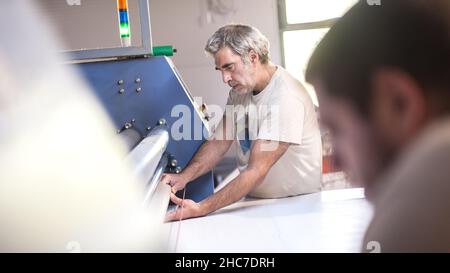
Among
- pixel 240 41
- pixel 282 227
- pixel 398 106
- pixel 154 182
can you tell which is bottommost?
pixel 282 227

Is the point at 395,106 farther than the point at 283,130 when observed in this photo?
No

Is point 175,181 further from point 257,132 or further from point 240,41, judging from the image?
point 240,41

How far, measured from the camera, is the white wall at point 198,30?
0.88 m

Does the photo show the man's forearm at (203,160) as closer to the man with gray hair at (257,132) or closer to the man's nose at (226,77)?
the man with gray hair at (257,132)

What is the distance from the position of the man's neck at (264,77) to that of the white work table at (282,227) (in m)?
0.31

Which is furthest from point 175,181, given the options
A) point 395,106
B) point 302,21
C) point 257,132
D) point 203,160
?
point 395,106

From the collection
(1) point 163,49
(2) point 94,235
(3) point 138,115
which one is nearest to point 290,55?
(1) point 163,49

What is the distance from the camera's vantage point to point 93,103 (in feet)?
3.51

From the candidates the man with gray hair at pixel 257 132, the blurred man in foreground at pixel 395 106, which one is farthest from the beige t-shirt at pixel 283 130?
the blurred man in foreground at pixel 395 106

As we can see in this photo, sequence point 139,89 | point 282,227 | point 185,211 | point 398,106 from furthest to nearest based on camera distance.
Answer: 1. point 139,89
2. point 185,211
3. point 282,227
4. point 398,106

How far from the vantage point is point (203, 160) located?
1.17m

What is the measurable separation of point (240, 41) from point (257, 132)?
250 mm
